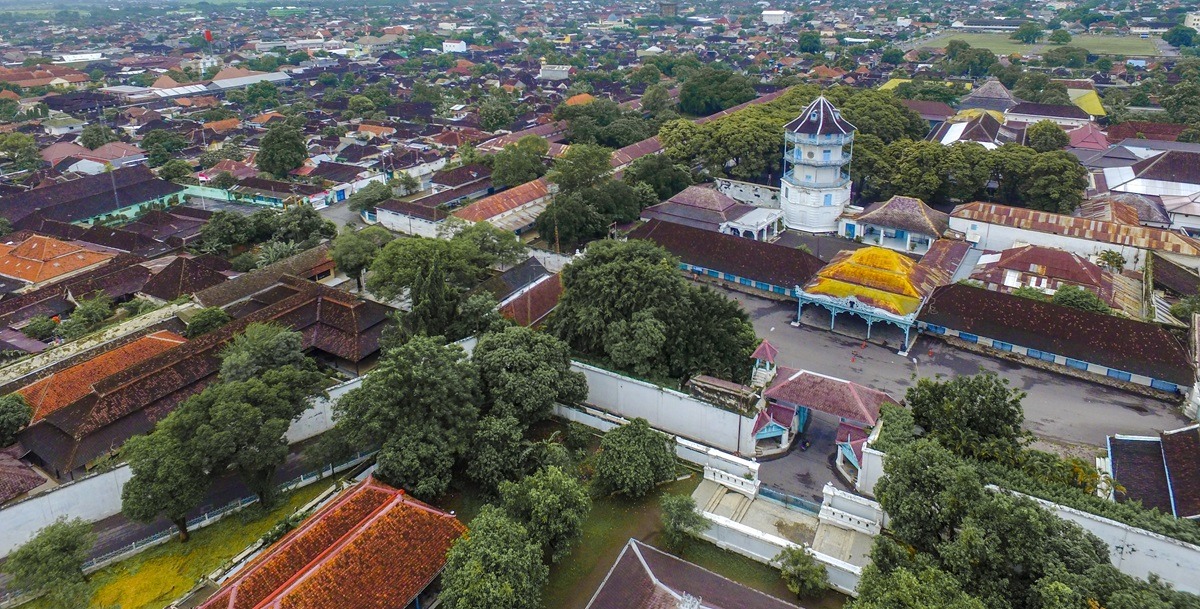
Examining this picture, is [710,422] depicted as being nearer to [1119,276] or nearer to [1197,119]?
[1119,276]

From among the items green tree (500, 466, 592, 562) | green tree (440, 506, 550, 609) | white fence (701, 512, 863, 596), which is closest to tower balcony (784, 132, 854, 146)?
white fence (701, 512, 863, 596)

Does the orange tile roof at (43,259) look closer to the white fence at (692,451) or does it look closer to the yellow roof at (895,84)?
the white fence at (692,451)

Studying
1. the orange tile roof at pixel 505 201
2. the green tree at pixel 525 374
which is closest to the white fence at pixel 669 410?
the green tree at pixel 525 374

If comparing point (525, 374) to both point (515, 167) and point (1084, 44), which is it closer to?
point (515, 167)

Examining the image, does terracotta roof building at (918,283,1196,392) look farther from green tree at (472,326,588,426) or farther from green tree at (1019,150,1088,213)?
green tree at (472,326,588,426)

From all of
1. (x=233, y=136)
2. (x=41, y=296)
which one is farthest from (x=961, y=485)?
(x=233, y=136)

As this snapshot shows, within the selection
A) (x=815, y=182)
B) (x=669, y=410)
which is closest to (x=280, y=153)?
(x=815, y=182)

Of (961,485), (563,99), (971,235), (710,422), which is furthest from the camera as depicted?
(563,99)
